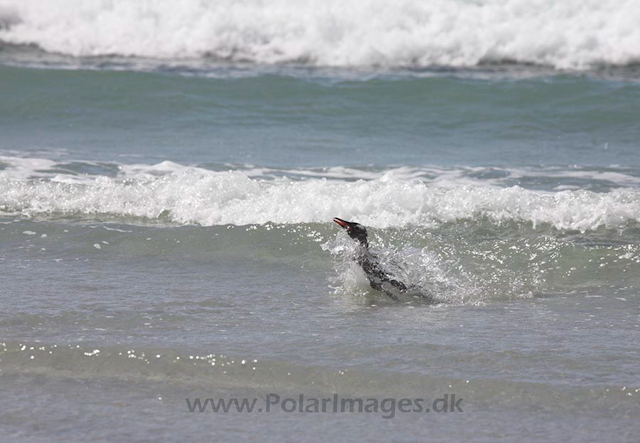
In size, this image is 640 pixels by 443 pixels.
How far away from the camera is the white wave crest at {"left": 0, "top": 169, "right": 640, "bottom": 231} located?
7.81 m

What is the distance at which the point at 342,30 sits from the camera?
49.0ft

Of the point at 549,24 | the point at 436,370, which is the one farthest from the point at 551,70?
the point at 436,370

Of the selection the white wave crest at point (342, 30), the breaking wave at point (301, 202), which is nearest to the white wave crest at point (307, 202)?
the breaking wave at point (301, 202)

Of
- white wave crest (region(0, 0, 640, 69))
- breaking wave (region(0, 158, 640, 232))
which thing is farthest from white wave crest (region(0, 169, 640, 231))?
white wave crest (region(0, 0, 640, 69))

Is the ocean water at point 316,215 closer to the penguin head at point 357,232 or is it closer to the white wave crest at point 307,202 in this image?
the white wave crest at point 307,202

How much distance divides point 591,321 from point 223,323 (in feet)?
6.93

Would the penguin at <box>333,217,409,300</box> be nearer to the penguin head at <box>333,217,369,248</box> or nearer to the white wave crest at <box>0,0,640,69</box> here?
the penguin head at <box>333,217,369,248</box>

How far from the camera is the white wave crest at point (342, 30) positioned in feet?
47.0

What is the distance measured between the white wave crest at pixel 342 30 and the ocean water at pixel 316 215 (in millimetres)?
37

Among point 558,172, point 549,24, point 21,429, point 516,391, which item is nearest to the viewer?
point 21,429

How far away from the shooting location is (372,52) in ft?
48.1

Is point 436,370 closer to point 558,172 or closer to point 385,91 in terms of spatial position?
point 558,172

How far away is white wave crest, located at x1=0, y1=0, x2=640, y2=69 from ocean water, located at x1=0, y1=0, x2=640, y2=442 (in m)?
0.04

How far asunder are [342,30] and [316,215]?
764cm
